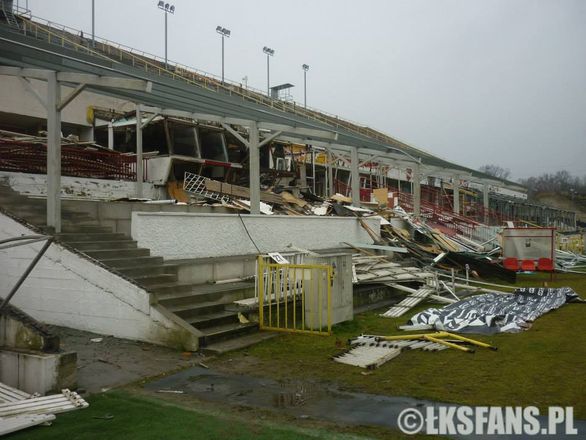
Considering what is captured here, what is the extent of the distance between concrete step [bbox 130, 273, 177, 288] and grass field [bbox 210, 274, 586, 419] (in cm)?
213

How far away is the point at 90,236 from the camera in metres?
8.85

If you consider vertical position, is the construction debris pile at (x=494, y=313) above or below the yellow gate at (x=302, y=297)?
below

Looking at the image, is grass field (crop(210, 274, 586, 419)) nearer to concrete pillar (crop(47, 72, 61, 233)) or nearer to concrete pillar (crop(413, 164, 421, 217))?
concrete pillar (crop(47, 72, 61, 233))

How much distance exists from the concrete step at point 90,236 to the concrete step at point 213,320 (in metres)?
2.52

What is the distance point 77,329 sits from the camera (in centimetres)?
793

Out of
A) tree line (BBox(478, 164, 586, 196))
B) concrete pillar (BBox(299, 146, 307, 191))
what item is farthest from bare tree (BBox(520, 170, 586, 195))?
concrete pillar (BBox(299, 146, 307, 191))

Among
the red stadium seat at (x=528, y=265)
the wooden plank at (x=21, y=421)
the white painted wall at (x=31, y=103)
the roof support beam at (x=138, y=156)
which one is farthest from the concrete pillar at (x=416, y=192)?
the wooden plank at (x=21, y=421)

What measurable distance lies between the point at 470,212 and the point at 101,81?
2848cm

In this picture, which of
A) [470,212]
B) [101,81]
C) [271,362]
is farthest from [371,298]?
[470,212]

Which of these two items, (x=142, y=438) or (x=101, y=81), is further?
(x=101, y=81)

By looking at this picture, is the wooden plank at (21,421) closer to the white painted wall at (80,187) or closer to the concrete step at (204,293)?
the concrete step at (204,293)

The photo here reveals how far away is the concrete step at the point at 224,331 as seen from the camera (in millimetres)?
7262

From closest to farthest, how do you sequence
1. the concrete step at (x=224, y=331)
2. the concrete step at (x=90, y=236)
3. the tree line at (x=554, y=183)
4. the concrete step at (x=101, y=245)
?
the concrete step at (x=224, y=331), the concrete step at (x=101, y=245), the concrete step at (x=90, y=236), the tree line at (x=554, y=183)

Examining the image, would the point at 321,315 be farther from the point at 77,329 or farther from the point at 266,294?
the point at 77,329
